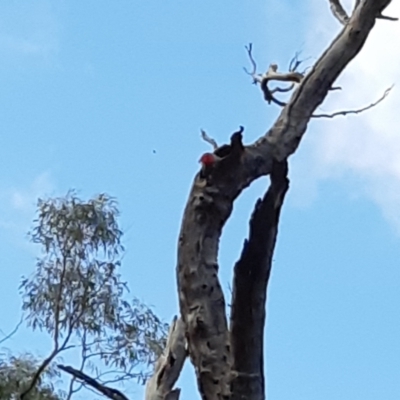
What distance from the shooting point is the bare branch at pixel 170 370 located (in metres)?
4.88

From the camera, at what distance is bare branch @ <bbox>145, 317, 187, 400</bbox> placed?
16.0 ft

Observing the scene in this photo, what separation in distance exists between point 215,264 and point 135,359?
233 inches

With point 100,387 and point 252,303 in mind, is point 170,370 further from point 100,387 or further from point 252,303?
point 252,303

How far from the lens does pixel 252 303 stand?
95.7 inches

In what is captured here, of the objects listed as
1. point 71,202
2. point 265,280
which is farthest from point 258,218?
point 71,202

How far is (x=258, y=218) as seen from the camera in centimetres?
243

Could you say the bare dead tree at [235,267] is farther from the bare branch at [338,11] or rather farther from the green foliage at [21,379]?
the green foliage at [21,379]

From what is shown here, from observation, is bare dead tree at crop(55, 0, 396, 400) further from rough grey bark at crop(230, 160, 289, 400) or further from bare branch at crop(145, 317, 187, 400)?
bare branch at crop(145, 317, 187, 400)

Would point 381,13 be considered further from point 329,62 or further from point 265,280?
point 265,280

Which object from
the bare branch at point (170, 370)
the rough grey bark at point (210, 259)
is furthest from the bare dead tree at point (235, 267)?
the bare branch at point (170, 370)

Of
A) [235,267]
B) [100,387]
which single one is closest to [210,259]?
[235,267]

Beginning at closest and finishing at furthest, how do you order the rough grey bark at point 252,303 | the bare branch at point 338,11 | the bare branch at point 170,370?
the rough grey bark at point 252,303 < the bare branch at point 338,11 < the bare branch at point 170,370

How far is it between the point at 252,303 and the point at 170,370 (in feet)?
9.02

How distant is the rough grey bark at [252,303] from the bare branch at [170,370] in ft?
7.99
